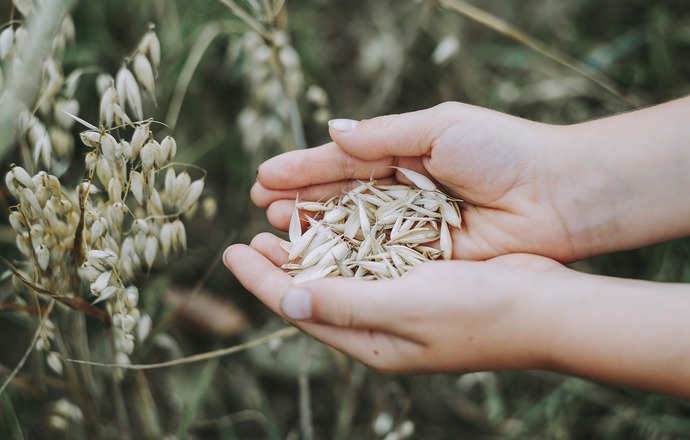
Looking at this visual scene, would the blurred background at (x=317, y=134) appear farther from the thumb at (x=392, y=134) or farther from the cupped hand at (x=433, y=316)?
the cupped hand at (x=433, y=316)

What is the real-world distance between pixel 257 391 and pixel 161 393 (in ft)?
1.37

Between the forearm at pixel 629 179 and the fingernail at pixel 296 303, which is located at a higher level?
the forearm at pixel 629 179

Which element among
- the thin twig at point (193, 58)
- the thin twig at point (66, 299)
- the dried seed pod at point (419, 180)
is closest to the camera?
the thin twig at point (66, 299)

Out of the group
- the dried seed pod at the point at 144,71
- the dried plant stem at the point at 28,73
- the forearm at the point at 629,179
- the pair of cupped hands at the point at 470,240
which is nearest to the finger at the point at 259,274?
the pair of cupped hands at the point at 470,240

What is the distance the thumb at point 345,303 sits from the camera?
3.31 ft

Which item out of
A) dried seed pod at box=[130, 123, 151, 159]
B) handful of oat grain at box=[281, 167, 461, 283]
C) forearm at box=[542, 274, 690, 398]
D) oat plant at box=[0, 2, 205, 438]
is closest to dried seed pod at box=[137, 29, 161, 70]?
oat plant at box=[0, 2, 205, 438]

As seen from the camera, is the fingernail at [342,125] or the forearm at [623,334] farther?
A: the fingernail at [342,125]

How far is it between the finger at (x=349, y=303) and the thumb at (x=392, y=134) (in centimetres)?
37

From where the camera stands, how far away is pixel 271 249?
4.19 feet

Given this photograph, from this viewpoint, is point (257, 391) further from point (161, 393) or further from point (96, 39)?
point (96, 39)

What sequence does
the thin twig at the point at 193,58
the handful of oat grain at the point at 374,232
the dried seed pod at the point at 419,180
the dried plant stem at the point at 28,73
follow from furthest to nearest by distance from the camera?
the thin twig at the point at 193,58 < the dried seed pod at the point at 419,180 < the handful of oat grain at the point at 374,232 < the dried plant stem at the point at 28,73

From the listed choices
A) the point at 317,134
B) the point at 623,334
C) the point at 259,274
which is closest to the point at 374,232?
the point at 259,274

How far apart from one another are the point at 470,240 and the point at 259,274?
1.58 feet

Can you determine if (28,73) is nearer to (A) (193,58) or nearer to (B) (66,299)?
(B) (66,299)
